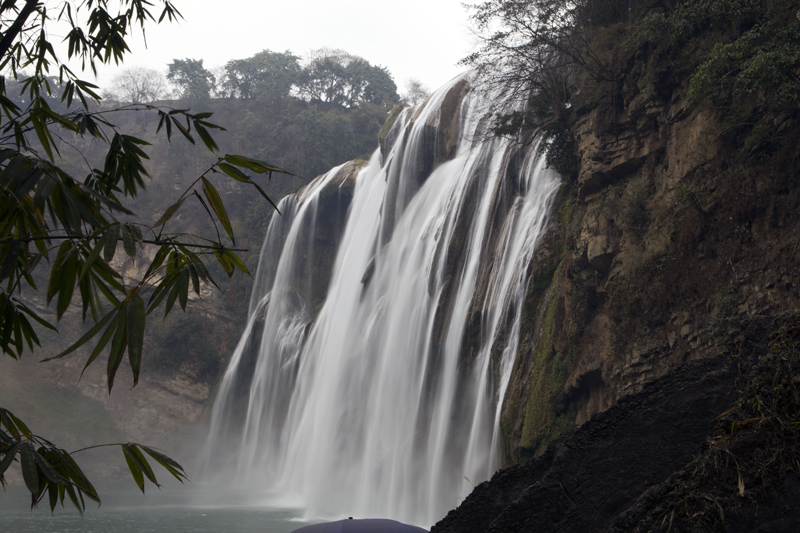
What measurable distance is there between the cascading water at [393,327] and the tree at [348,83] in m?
18.7

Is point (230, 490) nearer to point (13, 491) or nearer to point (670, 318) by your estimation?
point (13, 491)

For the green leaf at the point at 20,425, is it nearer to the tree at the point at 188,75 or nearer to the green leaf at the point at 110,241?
the green leaf at the point at 110,241

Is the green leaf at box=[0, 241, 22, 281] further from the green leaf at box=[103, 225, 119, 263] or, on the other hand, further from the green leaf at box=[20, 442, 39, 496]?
the green leaf at box=[20, 442, 39, 496]

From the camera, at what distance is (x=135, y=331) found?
2.38m

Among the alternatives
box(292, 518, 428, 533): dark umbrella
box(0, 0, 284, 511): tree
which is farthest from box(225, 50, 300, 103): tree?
box(0, 0, 284, 511): tree

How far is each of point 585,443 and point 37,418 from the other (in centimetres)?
3339

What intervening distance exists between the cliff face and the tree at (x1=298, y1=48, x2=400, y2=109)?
37.6m

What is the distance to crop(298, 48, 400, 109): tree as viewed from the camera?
47.3m

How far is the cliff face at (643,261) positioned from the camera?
7750 millimetres

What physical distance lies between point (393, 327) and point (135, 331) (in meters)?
15.8

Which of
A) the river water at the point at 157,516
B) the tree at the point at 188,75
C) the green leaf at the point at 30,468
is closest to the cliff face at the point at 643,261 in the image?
the green leaf at the point at 30,468

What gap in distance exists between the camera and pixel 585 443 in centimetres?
485

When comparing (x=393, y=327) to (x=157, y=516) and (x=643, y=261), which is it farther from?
(x=643, y=261)

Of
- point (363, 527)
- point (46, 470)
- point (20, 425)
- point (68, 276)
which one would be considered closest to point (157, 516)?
point (363, 527)
